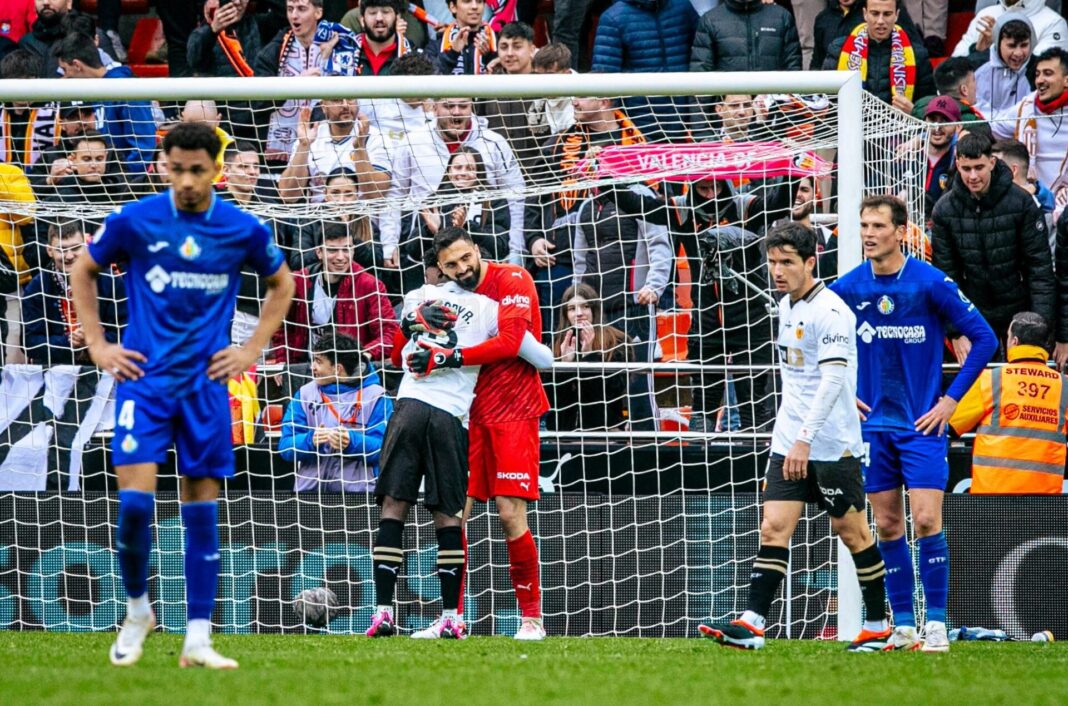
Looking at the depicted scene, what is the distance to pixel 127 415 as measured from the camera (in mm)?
5992

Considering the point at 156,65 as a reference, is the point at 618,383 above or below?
below

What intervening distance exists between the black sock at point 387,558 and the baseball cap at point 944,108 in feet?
21.5

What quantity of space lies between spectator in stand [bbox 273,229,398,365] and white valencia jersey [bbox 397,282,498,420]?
2.18 m

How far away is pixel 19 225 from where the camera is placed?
11.5 metres

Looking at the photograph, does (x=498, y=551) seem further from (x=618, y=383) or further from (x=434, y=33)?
(x=434, y=33)

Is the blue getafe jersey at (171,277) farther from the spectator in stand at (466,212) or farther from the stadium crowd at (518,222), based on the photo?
the spectator in stand at (466,212)

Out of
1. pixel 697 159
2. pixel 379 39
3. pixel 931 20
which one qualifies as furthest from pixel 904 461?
pixel 931 20

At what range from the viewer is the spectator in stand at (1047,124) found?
12.9 m

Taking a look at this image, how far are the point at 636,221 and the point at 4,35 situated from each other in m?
7.38

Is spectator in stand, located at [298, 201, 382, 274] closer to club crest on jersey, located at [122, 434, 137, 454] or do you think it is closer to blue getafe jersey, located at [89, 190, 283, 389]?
blue getafe jersey, located at [89, 190, 283, 389]

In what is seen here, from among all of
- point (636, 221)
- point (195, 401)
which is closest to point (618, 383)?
point (636, 221)

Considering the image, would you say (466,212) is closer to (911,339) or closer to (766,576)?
(911,339)

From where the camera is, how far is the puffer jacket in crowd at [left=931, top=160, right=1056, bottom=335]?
1163cm

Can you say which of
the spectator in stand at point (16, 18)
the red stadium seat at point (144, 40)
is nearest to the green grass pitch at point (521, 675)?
the spectator in stand at point (16, 18)
